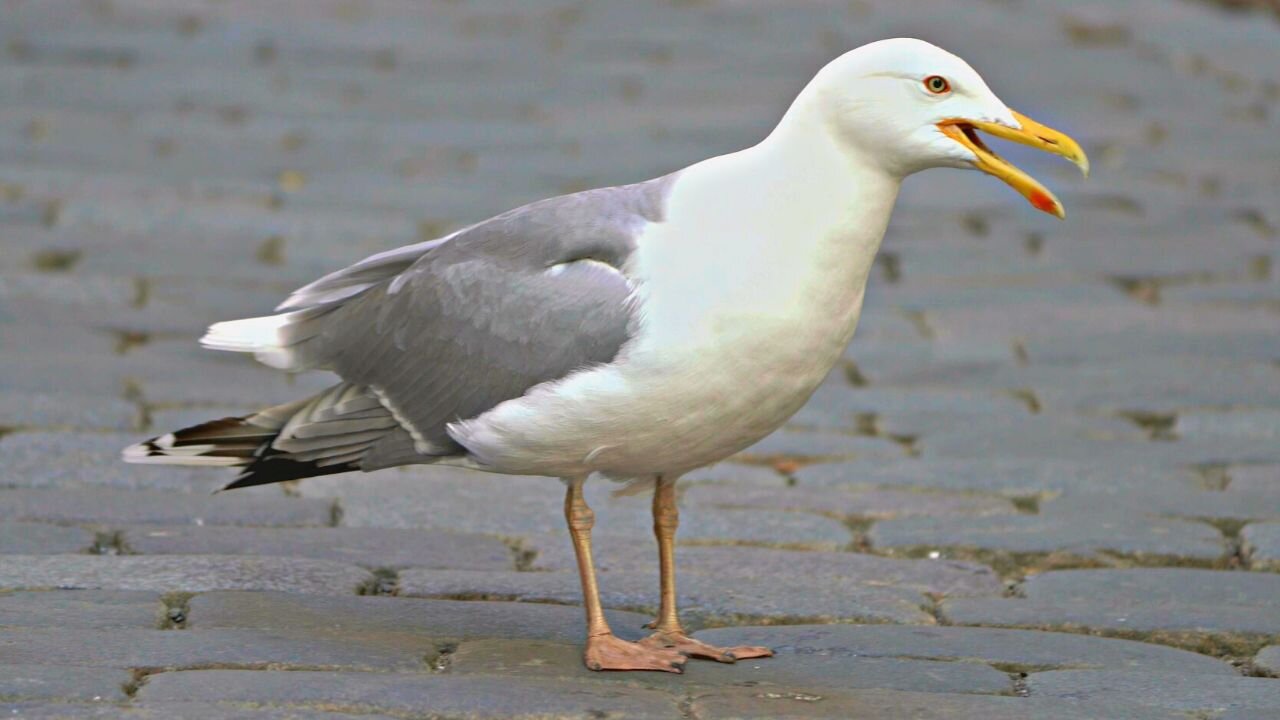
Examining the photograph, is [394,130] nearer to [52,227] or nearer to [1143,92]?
[52,227]

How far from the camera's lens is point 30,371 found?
5.47 metres

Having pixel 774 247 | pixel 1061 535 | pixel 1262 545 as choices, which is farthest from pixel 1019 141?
pixel 1262 545

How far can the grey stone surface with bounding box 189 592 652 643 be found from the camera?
3725 millimetres

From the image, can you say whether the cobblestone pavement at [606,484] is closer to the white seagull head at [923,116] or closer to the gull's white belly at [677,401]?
the gull's white belly at [677,401]

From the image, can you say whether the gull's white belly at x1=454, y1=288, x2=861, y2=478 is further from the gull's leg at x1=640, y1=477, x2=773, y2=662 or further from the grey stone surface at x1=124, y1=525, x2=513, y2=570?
the grey stone surface at x1=124, y1=525, x2=513, y2=570

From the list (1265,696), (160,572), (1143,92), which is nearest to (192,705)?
(160,572)

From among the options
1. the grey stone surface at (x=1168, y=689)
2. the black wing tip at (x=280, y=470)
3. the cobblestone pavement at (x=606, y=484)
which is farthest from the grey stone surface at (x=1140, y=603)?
the black wing tip at (x=280, y=470)

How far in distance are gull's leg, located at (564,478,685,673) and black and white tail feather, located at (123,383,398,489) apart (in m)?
0.43

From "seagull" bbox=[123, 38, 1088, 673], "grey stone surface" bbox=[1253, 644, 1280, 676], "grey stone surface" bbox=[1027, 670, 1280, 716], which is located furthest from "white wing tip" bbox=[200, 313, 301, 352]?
"grey stone surface" bbox=[1253, 644, 1280, 676]

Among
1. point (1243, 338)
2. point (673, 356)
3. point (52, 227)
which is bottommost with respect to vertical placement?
point (673, 356)

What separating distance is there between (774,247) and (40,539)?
1747 mm

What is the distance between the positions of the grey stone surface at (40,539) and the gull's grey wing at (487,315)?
0.61 meters

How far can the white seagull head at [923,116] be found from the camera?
137 inches

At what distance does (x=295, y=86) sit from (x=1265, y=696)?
7.17m
